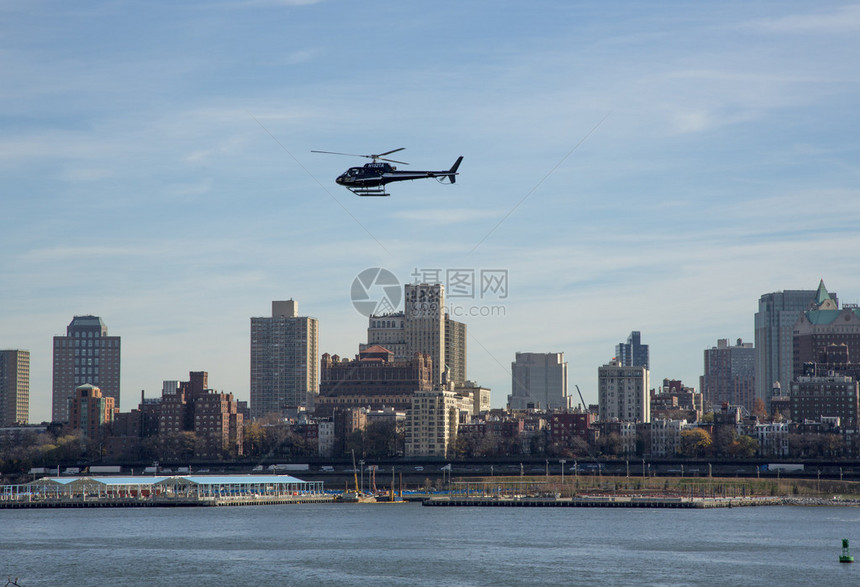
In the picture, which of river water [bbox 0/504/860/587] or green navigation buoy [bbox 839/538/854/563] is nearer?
river water [bbox 0/504/860/587]

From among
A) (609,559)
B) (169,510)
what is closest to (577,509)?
(169,510)

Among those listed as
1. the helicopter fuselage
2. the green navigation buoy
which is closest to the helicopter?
the helicopter fuselage

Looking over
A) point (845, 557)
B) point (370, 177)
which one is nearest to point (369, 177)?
point (370, 177)

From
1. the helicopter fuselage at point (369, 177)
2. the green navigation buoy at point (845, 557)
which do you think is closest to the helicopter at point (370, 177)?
the helicopter fuselage at point (369, 177)

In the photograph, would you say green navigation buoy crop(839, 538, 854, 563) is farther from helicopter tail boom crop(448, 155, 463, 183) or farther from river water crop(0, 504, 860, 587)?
helicopter tail boom crop(448, 155, 463, 183)

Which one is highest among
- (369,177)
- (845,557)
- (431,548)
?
(369,177)

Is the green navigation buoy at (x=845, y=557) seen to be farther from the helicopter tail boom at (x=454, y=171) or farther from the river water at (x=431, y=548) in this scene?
the helicopter tail boom at (x=454, y=171)

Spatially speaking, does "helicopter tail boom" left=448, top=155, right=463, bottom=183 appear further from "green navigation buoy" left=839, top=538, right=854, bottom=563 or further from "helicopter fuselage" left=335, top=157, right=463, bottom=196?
"green navigation buoy" left=839, top=538, right=854, bottom=563

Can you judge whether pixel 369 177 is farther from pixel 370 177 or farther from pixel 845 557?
pixel 845 557

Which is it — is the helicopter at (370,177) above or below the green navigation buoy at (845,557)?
above

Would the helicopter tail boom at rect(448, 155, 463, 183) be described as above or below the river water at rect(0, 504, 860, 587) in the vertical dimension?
above
